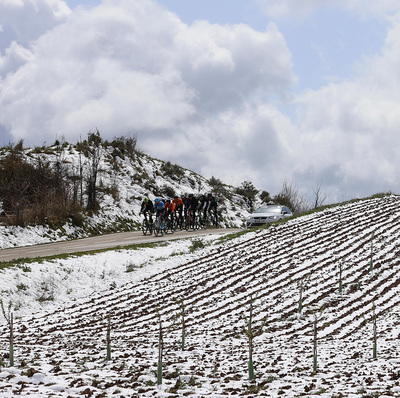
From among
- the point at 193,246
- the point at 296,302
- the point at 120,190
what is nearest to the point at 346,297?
the point at 296,302

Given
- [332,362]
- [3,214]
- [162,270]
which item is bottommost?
[332,362]

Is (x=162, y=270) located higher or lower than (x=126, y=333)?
higher

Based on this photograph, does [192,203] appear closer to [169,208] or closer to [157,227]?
[169,208]

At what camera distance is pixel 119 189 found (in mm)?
43000

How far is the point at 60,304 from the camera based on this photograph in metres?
19.3

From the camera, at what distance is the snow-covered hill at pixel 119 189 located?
1207 inches

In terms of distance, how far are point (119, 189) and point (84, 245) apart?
16.2 metres

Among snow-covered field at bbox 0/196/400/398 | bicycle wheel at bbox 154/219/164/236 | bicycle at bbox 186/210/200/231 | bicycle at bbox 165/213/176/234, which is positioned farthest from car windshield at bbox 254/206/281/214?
bicycle wheel at bbox 154/219/164/236

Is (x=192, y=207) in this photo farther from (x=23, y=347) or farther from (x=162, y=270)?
(x=23, y=347)

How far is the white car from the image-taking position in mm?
35125

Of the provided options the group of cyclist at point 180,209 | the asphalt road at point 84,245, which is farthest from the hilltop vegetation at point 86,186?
the group of cyclist at point 180,209

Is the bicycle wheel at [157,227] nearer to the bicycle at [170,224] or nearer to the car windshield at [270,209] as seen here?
the bicycle at [170,224]

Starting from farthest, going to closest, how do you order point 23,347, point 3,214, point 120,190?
point 120,190 → point 3,214 → point 23,347

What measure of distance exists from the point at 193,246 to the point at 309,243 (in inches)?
239
